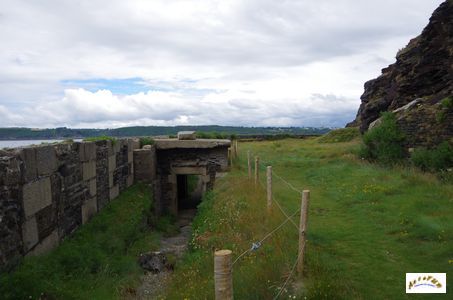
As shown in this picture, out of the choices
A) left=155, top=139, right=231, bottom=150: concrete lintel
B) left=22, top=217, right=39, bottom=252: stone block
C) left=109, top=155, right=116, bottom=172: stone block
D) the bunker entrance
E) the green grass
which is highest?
left=155, top=139, right=231, bottom=150: concrete lintel

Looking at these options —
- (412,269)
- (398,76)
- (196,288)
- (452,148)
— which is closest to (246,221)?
(196,288)

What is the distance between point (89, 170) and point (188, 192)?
1542 cm

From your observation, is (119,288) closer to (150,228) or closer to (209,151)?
(150,228)

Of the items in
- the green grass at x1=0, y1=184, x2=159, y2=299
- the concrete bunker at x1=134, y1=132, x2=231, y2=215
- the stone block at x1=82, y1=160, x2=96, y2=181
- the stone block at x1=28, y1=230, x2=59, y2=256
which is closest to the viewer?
the green grass at x1=0, y1=184, x2=159, y2=299

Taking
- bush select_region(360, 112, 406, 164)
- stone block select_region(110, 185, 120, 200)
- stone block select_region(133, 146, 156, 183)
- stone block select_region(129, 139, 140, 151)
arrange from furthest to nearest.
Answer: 1. bush select_region(360, 112, 406, 164)
2. stone block select_region(129, 139, 140, 151)
3. stone block select_region(133, 146, 156, 183)
4. stone block select_region(110, 185, 120, 200)

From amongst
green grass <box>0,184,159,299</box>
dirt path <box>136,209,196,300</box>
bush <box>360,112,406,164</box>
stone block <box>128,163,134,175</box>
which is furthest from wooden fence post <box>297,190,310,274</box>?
bush <box>360,112,406,164</box>

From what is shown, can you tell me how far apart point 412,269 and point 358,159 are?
48.8ft

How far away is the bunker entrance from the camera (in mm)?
22394

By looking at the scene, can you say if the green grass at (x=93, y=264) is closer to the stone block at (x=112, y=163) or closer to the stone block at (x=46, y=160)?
the stone block at (x=112, y=163)

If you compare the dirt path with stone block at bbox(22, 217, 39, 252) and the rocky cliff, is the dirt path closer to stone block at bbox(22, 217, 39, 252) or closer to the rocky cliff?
stone block at bbox(22, 217, 39, 252)

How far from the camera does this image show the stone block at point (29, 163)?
23.0ft

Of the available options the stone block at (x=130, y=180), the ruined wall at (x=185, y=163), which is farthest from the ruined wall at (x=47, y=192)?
the ruined wall at (x=185, y=163)

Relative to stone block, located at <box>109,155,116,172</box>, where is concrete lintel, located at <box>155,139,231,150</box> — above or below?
above

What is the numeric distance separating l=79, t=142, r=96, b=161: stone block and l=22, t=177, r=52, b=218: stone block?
7.39ft
